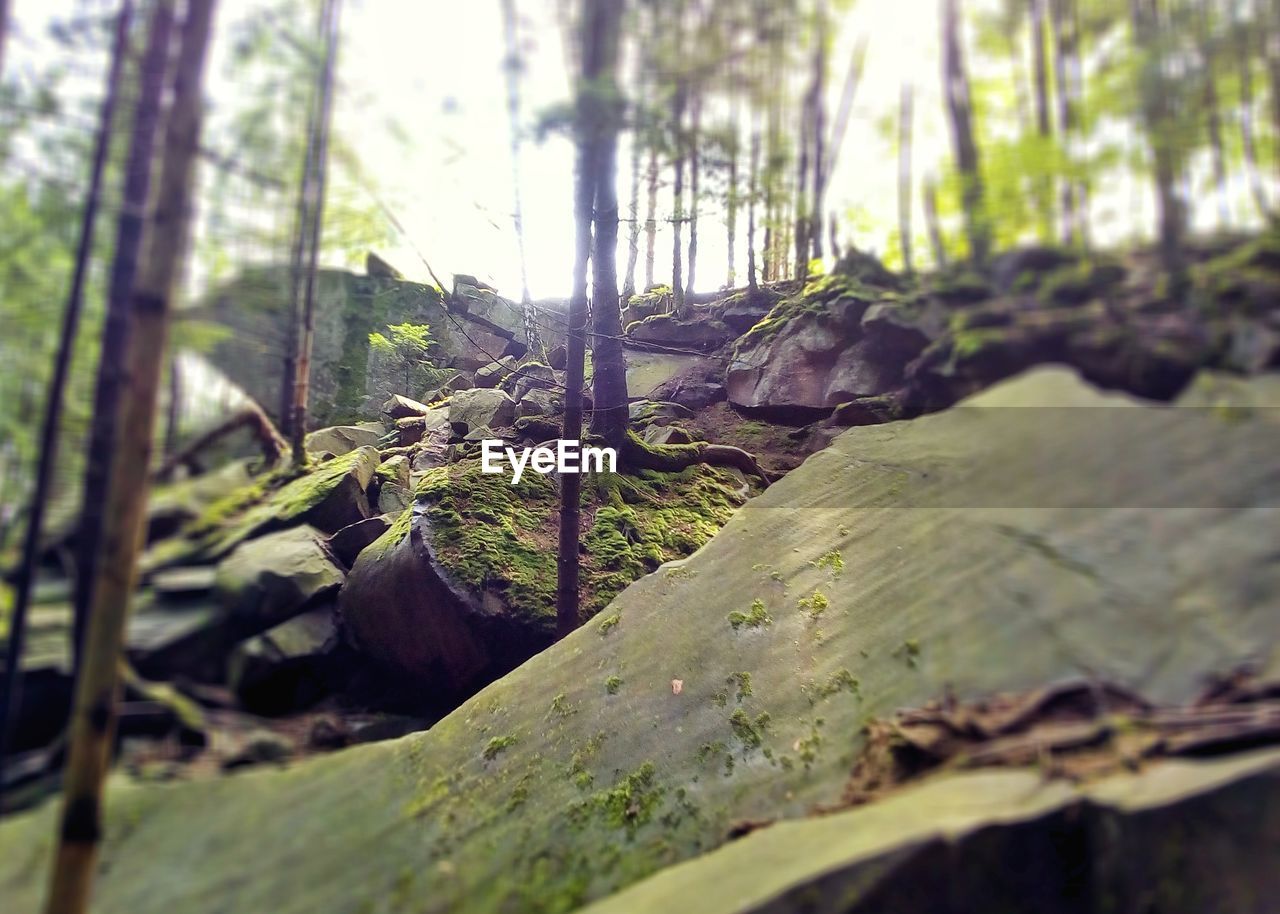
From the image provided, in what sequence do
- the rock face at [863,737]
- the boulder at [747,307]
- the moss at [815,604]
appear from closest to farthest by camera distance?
the rock face at [863,737] < the moss at [815,604] < the boulder at [747,307]

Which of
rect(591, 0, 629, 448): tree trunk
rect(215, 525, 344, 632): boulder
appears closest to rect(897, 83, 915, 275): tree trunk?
rect(591, 0, 629, 448): tree trunk

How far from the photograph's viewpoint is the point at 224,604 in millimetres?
1883

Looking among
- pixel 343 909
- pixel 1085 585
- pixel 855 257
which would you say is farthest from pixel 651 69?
pixel 343 909

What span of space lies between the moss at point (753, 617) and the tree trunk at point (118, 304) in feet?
7.14

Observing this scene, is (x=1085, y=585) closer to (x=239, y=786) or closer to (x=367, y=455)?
(x=239, y=786)

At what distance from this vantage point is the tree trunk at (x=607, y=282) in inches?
94.9

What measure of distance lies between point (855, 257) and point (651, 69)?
3.16 ft

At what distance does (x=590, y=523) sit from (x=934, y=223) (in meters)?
2.20

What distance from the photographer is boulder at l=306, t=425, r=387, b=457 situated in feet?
8.19

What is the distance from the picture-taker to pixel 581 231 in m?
3.06

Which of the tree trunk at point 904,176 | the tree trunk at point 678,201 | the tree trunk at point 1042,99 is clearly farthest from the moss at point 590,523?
the tree trunk at point 1042,99

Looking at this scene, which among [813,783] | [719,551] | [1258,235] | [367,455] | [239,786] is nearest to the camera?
[239,786]

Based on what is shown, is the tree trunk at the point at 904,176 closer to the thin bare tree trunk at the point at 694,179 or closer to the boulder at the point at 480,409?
the thin bare tree trunk at the point at 694,179

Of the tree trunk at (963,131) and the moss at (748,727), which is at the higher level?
the tree trunk at (963,131)
